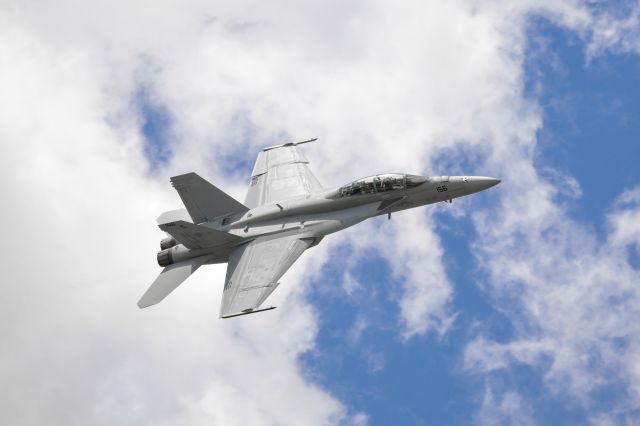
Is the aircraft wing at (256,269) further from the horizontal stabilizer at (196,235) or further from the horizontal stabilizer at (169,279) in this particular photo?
the horizontal stabilizer at (169,279)

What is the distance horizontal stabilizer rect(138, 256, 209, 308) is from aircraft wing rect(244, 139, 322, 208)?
239 inches

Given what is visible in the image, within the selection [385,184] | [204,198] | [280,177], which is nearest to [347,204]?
[385,184]

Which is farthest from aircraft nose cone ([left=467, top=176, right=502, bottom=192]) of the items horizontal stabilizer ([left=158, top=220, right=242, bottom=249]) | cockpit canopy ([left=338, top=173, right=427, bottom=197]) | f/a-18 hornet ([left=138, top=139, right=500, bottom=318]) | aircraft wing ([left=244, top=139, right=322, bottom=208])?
horizontal stabilizer ([left=158, top=220, right=242, bottom=249])

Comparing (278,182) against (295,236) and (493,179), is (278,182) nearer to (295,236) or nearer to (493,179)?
(295,236)

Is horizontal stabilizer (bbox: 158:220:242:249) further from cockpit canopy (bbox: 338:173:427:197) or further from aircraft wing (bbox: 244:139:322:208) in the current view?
cockpit canopy (bbox: 338:173:427:197)

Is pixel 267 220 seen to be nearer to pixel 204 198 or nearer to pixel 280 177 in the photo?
pixel 204 198

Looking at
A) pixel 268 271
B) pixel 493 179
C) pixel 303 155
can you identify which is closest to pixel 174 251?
pixel 268 271

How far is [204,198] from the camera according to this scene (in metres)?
58.8

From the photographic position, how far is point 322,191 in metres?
57.6

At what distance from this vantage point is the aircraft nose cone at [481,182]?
5659 centimetres

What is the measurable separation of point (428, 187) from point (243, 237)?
10.1 metres

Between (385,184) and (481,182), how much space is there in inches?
199

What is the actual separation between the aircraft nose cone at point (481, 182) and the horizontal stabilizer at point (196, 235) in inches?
494

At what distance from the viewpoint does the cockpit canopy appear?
56.5 meters
